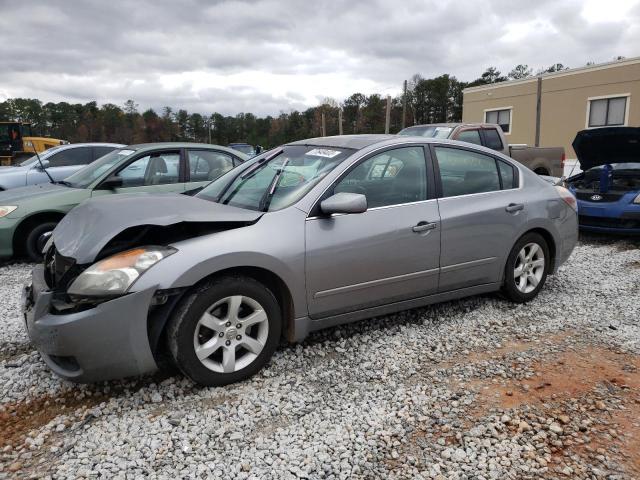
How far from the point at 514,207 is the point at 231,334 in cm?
276

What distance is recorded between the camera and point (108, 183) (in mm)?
6242

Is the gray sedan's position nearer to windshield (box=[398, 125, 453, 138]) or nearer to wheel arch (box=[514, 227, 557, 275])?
windshield (box=[398, 125, 453, 138])

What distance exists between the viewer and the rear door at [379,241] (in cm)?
333

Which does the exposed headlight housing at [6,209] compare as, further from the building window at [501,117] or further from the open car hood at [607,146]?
the building window at [501,117]

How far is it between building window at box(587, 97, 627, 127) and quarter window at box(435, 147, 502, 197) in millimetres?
22083

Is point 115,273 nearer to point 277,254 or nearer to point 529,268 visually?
point 277,254

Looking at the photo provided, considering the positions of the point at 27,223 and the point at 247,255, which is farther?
the point at 27,223

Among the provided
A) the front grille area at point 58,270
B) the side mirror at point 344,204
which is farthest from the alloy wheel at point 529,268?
the front grille area at point 58,270

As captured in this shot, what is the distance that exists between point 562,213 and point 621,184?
3970 millimetres

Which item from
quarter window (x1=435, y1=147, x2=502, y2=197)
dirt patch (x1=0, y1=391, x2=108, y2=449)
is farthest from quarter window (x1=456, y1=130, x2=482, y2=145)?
dirt patch (x1=0, y1=391, x2=108, y2=449)

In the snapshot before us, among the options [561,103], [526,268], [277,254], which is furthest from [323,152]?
[561,103]

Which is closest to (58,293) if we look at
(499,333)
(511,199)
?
(499,333)

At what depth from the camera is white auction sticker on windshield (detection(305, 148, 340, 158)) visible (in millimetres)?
3781

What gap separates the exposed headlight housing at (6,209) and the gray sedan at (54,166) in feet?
13.5
